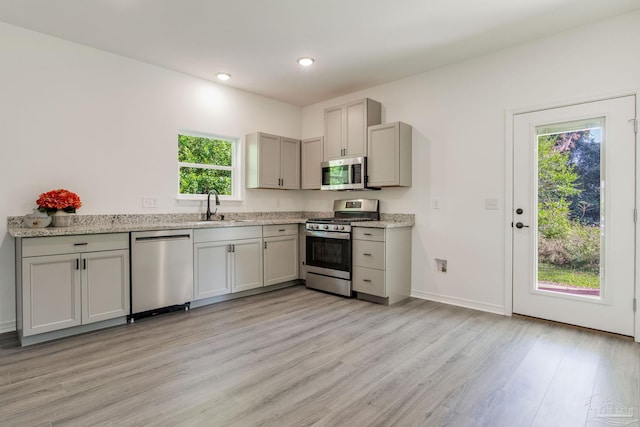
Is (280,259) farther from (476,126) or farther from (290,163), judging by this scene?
(476,126)

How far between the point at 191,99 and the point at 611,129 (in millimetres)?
4259

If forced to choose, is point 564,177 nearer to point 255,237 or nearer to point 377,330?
point 377,330

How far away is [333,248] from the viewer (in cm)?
428

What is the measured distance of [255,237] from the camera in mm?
4215

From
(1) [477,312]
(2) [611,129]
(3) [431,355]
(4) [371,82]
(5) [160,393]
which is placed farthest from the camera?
(4) [371,82]

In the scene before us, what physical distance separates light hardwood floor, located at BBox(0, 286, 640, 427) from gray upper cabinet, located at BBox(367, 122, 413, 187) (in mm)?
1630

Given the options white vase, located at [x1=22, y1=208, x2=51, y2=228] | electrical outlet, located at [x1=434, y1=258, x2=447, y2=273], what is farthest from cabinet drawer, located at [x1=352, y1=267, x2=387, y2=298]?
white vase, located at [x1=22, y1=208, x2=51, y2=228]

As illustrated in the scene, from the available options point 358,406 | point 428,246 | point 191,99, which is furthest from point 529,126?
point 191,99

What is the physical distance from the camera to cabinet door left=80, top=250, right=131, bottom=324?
9.55 ft

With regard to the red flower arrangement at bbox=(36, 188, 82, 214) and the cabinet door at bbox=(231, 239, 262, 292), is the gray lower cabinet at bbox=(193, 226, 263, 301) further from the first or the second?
the red flower arrangement at bbox=(36, 188, 82, 214)

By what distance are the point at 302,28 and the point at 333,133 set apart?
169 cm

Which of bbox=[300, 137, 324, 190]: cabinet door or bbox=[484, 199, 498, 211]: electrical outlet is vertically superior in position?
bbox=[300, 137, 324, 190]: cabinet door

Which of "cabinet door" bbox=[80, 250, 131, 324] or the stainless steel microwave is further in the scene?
the stainless steel microwave

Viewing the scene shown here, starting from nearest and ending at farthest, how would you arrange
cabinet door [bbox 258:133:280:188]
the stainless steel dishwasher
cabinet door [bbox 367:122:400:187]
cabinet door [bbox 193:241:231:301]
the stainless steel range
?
1. the stainless steel dishwasher
2. cabinet door [bbox 193:241:231:301]
3. cabinet door [bbox 367:122:400:187]
4. the stainless steel range
5. cabinet door [bbox 258:133:280:188]
